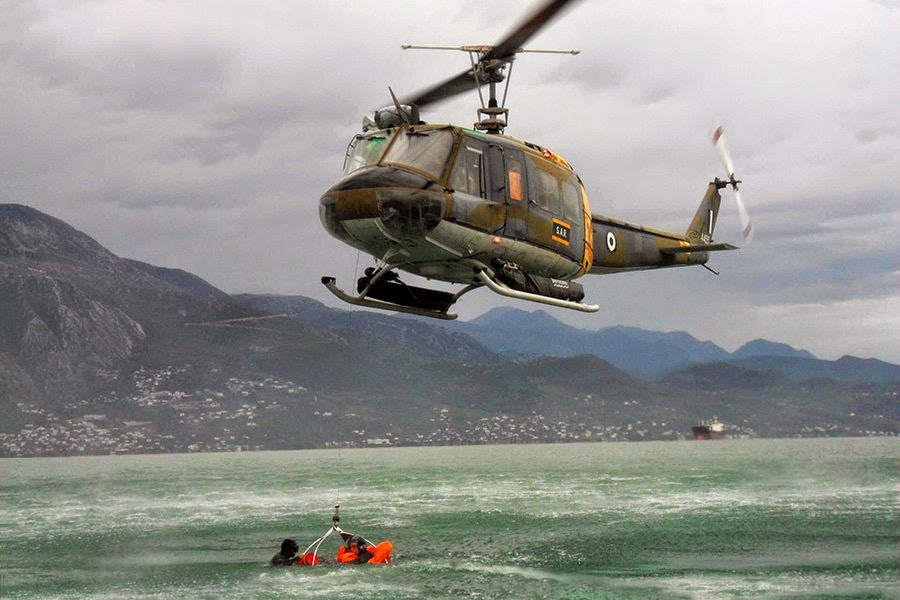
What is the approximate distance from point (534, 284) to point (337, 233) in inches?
162

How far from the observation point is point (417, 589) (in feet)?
125

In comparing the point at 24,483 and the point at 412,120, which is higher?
the point at 412,120

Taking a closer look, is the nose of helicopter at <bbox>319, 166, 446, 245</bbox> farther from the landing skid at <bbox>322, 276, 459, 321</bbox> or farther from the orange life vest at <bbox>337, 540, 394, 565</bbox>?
the orange life vest at <bbox>337, 540, 394, 565</bbox>

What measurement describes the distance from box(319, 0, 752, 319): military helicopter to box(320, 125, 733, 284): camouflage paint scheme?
21 millimetres

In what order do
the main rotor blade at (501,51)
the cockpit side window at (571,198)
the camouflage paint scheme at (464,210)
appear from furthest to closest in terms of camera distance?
the cockpit side window at (571,198), the camouflage paint scheme at (464,210), the main rotor blade at (501,51)

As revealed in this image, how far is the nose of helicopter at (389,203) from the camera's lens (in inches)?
725

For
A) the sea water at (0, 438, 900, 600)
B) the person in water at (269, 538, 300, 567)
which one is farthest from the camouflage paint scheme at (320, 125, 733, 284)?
the person in water at (269, 538, 300, 567)

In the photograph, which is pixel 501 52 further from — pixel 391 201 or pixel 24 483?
pixel 24 483

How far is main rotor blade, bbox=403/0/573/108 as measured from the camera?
1718cm

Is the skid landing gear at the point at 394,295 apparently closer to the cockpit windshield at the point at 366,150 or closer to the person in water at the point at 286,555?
the cockpit windshield at the point at 366,150

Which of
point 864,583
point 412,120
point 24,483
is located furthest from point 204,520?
point 24,483

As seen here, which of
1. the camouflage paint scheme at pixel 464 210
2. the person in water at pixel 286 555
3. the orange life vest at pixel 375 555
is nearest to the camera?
the camouflage paint scheme at pixel 464 210

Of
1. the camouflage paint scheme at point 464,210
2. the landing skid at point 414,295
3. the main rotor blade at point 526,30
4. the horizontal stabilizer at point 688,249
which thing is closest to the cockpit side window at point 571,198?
the camouflage paint scheme at point 464,210

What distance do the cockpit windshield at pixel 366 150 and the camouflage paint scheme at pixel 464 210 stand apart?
0.05 metres
